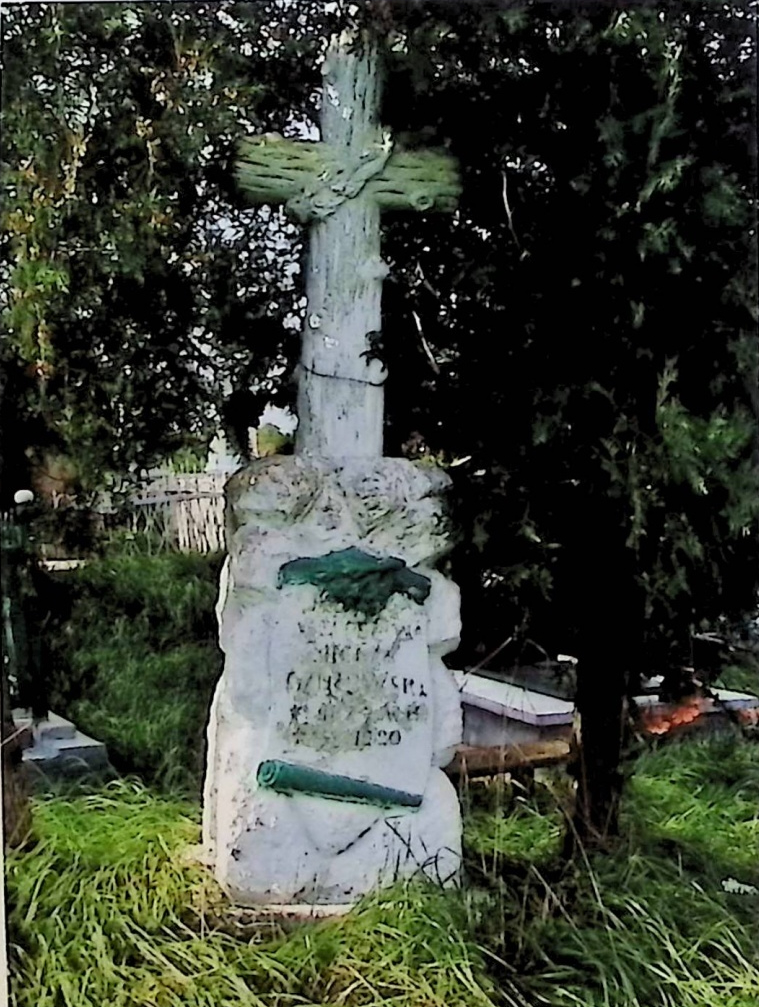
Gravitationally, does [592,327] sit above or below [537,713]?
above

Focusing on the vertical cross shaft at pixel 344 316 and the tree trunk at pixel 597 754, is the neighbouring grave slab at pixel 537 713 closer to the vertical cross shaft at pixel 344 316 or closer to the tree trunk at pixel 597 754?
the tree trunk at pixel 597 754

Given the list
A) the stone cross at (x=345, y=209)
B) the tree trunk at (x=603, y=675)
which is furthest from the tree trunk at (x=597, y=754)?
the stone cross at (x=345, y=209)

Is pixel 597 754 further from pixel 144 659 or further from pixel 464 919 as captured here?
pixel 144 659

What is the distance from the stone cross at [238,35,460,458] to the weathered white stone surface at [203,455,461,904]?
6cm

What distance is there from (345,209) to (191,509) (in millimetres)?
387

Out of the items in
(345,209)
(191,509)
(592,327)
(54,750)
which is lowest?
(54,750)

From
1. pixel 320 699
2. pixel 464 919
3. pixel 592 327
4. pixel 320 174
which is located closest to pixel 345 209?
pixel 320 174

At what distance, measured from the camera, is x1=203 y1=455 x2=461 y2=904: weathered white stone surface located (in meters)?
1.47

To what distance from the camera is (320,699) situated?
149cm

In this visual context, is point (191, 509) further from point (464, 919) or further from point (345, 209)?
point (464, 919)

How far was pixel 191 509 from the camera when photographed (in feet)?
4.93

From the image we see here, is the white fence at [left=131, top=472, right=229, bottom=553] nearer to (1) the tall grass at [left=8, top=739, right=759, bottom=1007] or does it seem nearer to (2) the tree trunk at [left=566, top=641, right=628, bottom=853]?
(1) the tall grass at [left=8, top=739, right=759, bottom=1007]

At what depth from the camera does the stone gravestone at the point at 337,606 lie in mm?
1476

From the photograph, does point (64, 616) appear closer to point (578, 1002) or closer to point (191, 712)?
point (191, 712)
